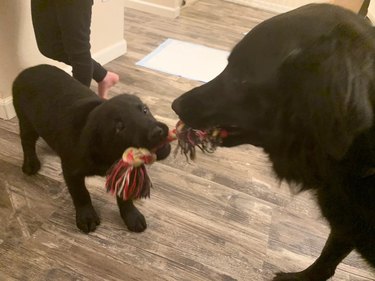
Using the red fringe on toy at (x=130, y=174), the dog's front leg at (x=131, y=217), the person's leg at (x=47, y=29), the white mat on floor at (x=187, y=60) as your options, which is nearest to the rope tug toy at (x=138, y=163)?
the red fringe on toy at (x=130, y=174)

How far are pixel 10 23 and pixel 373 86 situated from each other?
1468 mm

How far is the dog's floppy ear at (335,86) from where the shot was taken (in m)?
0.56

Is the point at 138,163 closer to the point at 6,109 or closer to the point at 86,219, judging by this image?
the point at 86,219

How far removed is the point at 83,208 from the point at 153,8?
2.24 m

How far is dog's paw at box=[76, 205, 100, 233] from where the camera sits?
1.23 metres

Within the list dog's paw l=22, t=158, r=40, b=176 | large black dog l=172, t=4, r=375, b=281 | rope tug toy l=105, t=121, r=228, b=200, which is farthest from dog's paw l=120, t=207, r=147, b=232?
large black dog l=172, t=4, r=375, b=281

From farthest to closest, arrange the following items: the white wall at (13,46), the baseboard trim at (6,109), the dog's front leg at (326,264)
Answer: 1. the baseboard trim at (6,109)
2. the white wall at (13,46)
3. the dog's front leg at (326,264)

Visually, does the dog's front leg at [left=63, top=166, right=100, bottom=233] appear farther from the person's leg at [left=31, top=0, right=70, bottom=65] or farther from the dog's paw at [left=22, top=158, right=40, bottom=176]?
the person's leg at [left=31, top=0, right=70, bottom=65]

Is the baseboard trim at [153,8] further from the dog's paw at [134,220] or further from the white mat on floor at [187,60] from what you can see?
the dog's paw at [134,220]

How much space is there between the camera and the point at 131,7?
308 cm

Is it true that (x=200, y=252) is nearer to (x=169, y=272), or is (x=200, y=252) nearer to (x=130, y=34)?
(x=169, y=272)

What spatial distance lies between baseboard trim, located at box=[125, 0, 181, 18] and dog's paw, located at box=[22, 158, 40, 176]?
2.00 meters

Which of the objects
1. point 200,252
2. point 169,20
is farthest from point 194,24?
point 200,252

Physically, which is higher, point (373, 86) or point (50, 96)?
point (373, 86)
